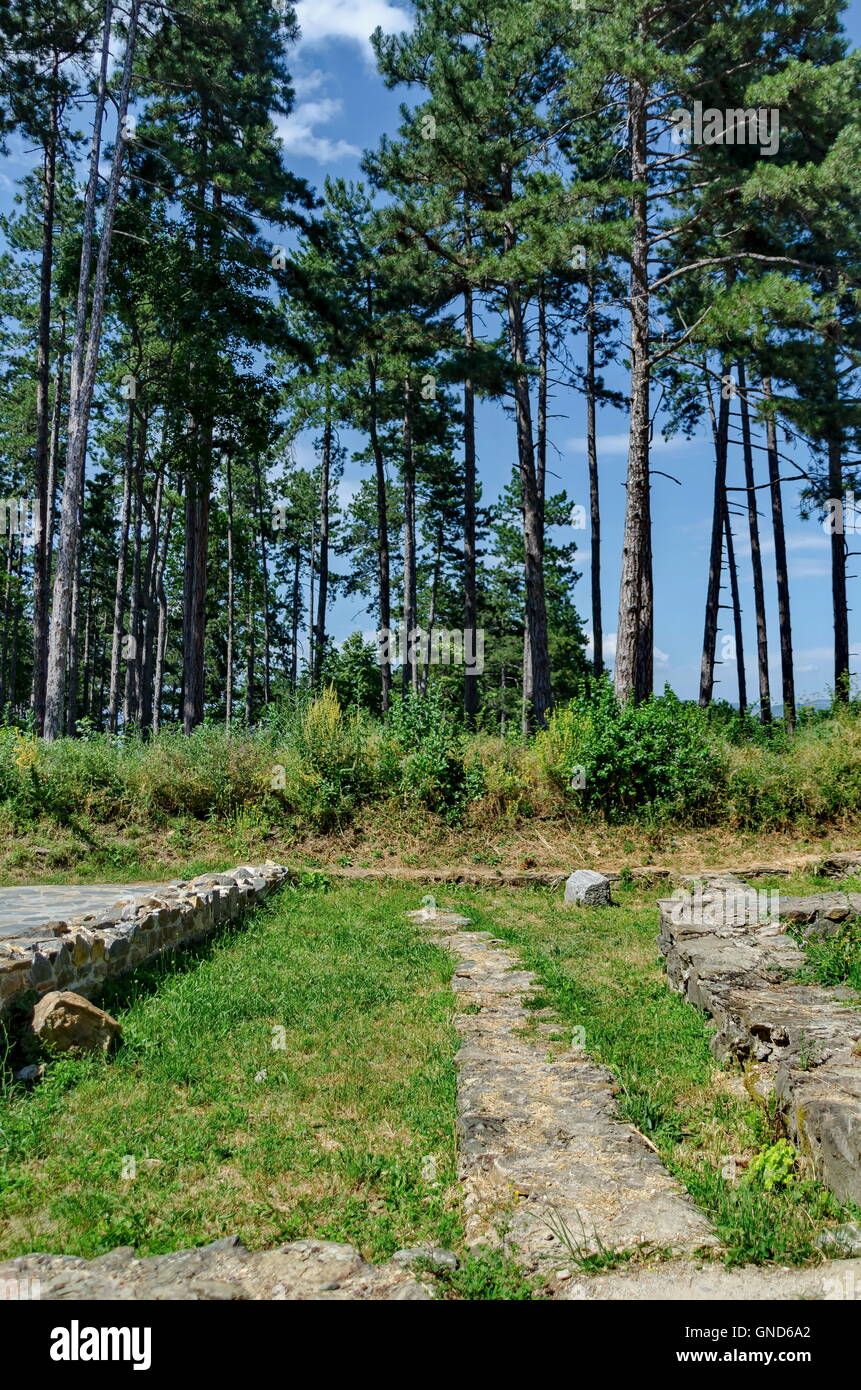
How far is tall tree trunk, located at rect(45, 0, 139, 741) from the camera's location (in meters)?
13.9

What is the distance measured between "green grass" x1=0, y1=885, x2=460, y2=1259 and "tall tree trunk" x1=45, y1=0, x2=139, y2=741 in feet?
30.4

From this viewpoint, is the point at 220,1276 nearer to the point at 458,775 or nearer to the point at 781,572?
the point at 458,775

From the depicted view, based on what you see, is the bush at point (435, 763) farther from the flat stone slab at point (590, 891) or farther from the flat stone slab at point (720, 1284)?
the flat stone slab at point (720, 1284)

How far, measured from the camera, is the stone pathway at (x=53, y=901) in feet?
22.0

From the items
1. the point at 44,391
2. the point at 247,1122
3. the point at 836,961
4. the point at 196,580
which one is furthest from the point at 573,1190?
the point at 44,391

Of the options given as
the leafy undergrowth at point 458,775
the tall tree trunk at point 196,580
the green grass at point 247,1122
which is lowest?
the green grass at point 247,1122

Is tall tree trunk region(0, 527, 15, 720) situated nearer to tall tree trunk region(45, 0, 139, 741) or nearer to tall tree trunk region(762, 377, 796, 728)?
tall tree trunk region(45, 0, 139, 741)

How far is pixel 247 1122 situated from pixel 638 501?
37.6 ft

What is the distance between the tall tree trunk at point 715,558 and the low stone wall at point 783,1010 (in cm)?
1375

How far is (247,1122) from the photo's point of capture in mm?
3789

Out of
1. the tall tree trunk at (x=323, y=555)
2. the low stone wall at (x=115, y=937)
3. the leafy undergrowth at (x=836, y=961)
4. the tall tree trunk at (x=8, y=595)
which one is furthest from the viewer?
the tall tree trunk at (x=8, y=595)

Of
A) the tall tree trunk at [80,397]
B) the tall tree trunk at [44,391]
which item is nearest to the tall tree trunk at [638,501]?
the tall tree trunk at [80,397]
